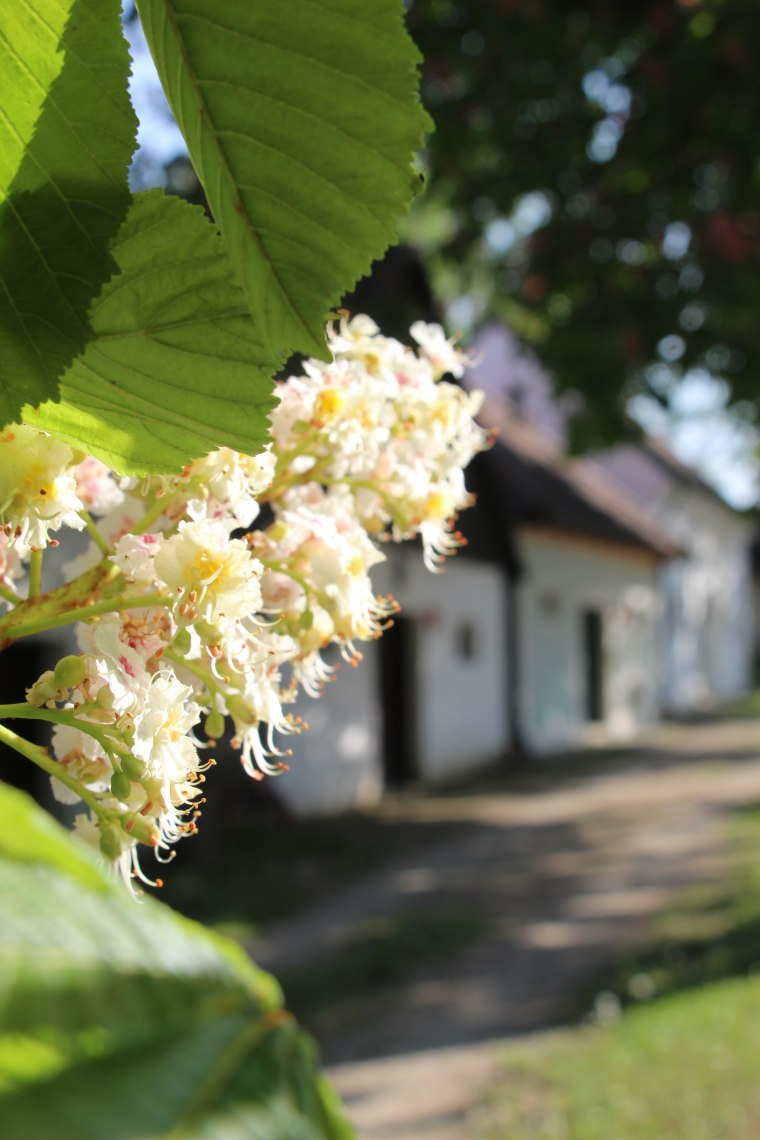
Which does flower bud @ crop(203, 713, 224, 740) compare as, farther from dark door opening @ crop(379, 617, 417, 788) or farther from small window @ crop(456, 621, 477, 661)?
small window @ crop(456, 621, 477, 661)

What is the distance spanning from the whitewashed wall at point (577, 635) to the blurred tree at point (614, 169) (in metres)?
8.90

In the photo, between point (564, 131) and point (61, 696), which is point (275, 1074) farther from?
point (564, 131)

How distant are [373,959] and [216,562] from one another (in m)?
7.39

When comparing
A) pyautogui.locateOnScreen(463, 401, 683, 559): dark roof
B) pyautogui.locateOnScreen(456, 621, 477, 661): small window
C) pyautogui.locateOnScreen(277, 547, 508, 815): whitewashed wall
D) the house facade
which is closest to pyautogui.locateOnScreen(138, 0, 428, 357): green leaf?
the house facade

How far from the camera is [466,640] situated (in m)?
15.6

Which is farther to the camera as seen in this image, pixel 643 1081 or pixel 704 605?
pixel 704 605

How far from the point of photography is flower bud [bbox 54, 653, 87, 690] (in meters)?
0.65

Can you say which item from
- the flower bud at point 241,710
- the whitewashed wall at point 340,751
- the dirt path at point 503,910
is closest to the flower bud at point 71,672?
the flower bud at point 241,710

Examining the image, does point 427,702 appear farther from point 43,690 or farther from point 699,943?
point 43,690

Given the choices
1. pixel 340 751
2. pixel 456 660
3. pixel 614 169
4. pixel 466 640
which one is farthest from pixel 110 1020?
pixel 466 640

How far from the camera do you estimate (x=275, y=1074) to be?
0.33 meters

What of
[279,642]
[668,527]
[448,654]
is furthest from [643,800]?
[279,642]

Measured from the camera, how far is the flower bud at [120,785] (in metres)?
0.65

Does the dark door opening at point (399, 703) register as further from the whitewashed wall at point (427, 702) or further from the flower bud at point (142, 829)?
the flower bud at point (142, 829)
